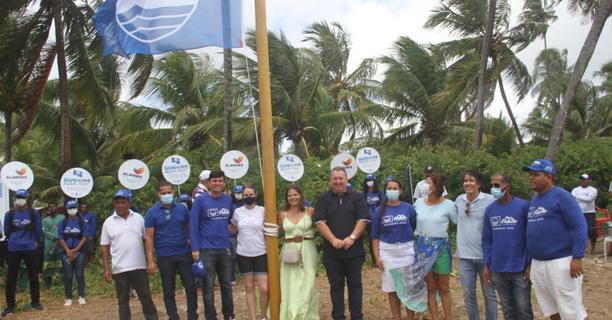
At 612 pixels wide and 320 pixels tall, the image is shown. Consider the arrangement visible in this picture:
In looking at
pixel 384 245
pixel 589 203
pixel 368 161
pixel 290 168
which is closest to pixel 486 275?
pixel 384 245

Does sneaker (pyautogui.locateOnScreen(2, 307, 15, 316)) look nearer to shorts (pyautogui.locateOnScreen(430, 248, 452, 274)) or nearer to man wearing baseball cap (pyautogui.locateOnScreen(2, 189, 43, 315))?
man wearing baseball cap (pyautogui.locateOnScreen(2, 189, 43, 315))

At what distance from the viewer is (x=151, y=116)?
21.0 meters

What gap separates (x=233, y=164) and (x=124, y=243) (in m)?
4.80

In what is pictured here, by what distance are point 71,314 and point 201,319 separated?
7.68ft

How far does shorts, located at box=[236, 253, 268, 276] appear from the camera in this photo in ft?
19.9

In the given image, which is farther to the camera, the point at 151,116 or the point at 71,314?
the point at 151,116

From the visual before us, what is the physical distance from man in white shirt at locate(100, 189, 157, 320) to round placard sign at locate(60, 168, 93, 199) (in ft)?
12.7

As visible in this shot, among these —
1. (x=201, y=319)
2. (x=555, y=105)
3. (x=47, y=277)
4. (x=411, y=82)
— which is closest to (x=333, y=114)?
(x=411, y=82)

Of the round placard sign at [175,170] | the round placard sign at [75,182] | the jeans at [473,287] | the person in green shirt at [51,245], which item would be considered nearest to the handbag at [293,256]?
the jeans at [473,287]

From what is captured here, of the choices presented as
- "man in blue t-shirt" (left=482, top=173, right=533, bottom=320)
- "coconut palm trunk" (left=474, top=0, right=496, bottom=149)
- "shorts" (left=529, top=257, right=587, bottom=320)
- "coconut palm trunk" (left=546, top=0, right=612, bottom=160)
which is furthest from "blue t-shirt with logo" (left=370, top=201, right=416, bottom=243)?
"coconut palm trunk" (left=474, top=0, right=496, bottom=149)

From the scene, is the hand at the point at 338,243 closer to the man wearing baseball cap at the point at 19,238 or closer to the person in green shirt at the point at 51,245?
the man wearing baseball cap at the point at 19,238

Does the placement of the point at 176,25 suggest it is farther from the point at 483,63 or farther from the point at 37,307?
the point at 483,63

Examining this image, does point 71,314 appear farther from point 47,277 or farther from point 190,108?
point 190,108

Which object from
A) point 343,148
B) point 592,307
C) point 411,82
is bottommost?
point 592,307
